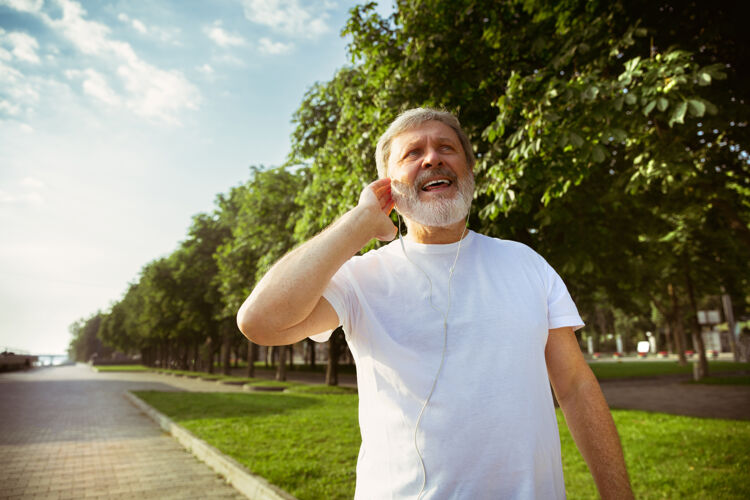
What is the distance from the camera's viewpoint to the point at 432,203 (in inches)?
75.0

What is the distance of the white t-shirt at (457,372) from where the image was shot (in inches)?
60.6

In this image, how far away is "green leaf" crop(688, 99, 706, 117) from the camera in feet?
14.3

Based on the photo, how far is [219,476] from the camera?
22.5 feet


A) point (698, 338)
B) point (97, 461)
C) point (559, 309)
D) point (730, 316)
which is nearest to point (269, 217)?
point (97, 461)

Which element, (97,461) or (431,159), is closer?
(431,159)

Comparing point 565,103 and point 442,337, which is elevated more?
point 565,103

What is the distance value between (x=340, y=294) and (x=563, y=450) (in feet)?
23.2

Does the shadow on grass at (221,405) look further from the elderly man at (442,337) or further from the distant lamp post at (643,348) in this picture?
the distant lamp post at (643,348)

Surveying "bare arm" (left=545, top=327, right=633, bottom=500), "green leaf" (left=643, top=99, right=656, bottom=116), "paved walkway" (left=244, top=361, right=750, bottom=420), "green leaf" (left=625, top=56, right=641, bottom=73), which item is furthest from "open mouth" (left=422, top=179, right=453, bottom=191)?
"paved walkway" (left=244, top=361, right=750, bottom=420)

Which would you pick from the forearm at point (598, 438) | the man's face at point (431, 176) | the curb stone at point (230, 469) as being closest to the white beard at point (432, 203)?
the man's face at point (431, 176)

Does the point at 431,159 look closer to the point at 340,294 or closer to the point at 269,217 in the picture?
the point at 340,294

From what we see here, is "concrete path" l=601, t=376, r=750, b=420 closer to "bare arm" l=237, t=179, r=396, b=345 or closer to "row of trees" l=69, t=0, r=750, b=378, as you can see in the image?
"row of trees" l=69, t=0, r=750, b=378

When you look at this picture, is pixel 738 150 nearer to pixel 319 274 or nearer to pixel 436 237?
pixel 436 237

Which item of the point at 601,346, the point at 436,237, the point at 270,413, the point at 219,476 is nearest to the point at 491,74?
the point at 436,237
